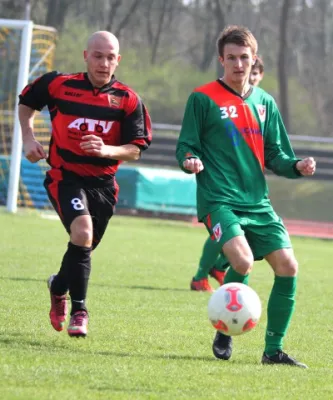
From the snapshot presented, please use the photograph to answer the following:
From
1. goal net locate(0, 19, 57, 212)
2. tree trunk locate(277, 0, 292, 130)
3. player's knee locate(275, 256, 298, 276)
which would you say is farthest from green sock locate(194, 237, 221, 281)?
tree trunk locate(277, 0, 292, 130)

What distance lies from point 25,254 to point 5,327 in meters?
4.98

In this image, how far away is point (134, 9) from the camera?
3756 centimetres

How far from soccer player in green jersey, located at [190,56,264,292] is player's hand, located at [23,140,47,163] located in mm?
3150

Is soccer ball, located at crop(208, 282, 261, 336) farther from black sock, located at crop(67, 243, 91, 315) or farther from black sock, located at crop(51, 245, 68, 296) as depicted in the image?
black sock, located at crop(51, 245, 68, 296)

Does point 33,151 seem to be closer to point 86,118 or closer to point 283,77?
point 86,118

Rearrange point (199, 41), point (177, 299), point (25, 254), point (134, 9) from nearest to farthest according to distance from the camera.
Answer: point (177, 299), point (25, 254), point (134, 9), point (199, 41)

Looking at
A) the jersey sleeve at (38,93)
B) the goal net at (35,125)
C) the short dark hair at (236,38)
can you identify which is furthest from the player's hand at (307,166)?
the goal net at (35,125)

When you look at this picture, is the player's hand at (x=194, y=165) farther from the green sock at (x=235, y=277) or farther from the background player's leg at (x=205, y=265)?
the background player's leg at (x=205, y=265)

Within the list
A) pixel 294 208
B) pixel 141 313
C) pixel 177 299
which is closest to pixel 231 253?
pixel 141 313

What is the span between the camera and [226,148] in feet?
19.0

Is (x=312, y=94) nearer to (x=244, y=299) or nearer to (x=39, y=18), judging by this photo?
(x=39, y=18)

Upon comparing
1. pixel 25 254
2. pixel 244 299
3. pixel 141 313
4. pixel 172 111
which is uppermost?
pixel 244 299

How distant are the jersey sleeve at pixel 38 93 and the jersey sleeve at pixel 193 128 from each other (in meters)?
0.96

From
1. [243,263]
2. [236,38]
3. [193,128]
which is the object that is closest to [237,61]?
[236,38]
